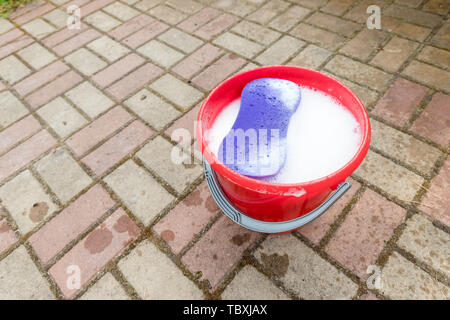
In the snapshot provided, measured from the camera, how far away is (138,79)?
96.2 inches

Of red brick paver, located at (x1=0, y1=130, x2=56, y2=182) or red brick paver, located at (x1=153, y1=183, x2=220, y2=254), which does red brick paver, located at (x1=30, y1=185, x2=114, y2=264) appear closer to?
red brick paver, located at (x1=153, y1=183, x2=220, y2=254)

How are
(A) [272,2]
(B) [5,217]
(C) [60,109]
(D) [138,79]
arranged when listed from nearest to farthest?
(B) [5,217] < (C) [60,109] < (D) [138,79] < (A) [272,2]

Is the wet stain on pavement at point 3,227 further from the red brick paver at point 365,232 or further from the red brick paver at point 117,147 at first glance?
the red brick paver at point 365,232

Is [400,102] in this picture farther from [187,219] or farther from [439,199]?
[187,219]

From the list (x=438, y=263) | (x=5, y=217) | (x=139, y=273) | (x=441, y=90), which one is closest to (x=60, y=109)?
(x=5, y=217)

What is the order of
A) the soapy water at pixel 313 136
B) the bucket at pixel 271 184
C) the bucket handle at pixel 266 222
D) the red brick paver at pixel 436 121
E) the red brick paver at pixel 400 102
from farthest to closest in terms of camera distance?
1. the red brick paver at pixel 400 102
2. the red brick paver at pixel 436 121
3. the bucket handle at pixel 266 222
4. the soapy water at pixel 313 136
5. the bucket at pixel 271 184

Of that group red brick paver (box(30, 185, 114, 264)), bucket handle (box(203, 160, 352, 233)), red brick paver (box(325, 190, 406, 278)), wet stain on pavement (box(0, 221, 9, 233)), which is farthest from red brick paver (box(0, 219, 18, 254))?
red brick paver (box(325, 190, 406, 278))

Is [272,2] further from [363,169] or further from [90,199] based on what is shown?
[90,199]

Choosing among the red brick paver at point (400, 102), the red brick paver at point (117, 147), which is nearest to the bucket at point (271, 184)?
the red brick paver at point (117, 147)

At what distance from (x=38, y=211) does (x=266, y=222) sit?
1.35 metres

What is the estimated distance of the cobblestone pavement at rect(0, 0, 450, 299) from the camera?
57.9 inches

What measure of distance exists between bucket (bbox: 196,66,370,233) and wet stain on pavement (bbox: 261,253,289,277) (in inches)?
8.5

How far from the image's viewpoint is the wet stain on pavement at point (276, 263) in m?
1.47

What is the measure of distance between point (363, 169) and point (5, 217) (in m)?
2.15
